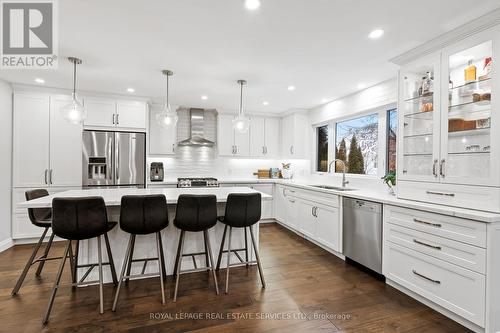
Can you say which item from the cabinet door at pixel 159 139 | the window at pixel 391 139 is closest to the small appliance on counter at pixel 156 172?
the cabinet door at pixel 159 139

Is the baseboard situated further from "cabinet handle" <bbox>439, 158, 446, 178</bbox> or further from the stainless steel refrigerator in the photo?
"cabinet handle" <bbox>439, 158, 446, 178</bbox>

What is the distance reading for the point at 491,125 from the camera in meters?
1.91

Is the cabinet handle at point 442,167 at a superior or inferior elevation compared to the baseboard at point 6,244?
superior

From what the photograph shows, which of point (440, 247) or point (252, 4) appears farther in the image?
point (440, 247)

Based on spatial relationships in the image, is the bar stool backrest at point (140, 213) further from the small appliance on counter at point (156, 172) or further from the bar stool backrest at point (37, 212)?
the small appliance on counter at point (156, 172)

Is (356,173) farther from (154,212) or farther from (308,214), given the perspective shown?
(154,212)

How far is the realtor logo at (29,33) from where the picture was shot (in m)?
1.93

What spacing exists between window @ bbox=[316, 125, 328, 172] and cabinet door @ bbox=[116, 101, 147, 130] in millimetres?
3591

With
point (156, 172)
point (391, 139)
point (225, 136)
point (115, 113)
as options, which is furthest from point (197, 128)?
point (391, 139)

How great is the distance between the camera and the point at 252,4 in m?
1.80

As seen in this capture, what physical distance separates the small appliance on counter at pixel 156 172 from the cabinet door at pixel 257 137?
→ 6.57 feet

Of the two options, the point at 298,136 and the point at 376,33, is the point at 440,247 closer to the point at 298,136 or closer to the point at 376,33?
the point at 376,33

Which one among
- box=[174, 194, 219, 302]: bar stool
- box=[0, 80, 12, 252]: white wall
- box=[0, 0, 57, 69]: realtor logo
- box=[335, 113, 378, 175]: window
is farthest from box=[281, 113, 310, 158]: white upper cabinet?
box=[0, 80, 12, 252]: white wall

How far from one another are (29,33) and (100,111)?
1954 millimetres
